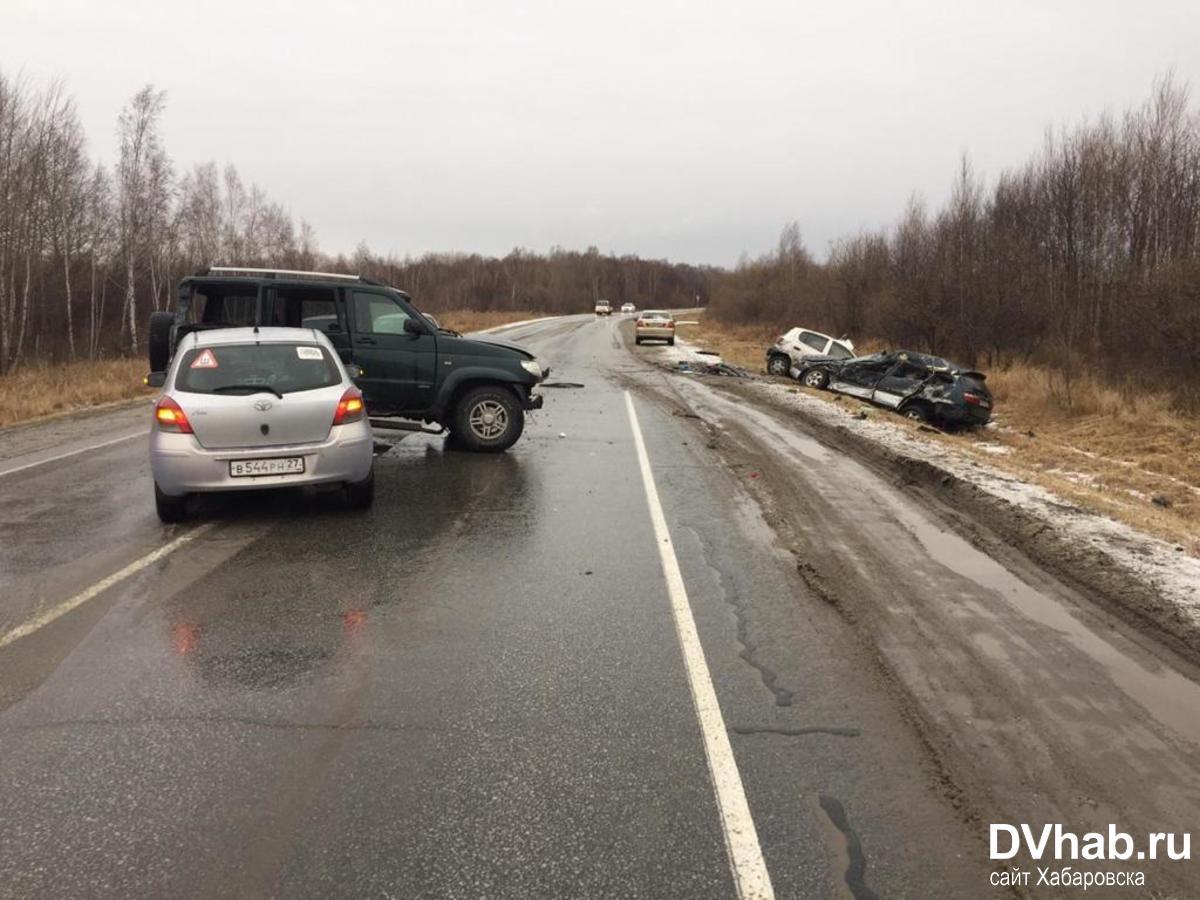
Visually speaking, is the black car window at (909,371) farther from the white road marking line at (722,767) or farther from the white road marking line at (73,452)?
the white road marking line at (73,452)

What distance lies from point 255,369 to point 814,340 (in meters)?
20.2

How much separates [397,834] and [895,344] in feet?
103

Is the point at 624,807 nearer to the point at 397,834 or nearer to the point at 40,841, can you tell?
the point at 397,834

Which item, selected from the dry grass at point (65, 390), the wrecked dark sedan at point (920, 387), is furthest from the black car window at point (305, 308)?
the wrecked dark sedan at point (920, 387)

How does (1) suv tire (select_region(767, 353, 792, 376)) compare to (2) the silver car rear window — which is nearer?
(2) the silver car rear window

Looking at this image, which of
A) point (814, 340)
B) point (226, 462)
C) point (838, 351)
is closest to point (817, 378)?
point (838, 351)

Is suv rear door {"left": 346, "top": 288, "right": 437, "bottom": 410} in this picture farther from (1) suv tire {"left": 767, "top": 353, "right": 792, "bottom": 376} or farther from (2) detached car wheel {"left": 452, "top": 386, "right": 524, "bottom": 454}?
(1) suv tire {"left": 767, "top": 353, "right": 792, "bottom": 376}

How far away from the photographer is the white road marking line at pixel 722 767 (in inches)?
101

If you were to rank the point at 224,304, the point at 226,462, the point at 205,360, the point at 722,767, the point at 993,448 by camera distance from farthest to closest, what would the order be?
1. the point at 993,448
2. the point at 224,304
3. the point at 205,360
4. the point at 226,462
5. the point at 722,767

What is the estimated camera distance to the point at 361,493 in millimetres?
7207

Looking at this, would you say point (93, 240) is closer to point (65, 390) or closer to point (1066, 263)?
point (65, 390)

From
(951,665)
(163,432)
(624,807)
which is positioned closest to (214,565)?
(163,432)

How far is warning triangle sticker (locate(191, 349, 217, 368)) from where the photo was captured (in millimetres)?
6703

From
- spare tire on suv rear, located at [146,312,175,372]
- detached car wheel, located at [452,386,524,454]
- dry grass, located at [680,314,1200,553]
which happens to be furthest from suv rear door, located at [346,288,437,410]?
dry grass, located at [680,314,1200,553]
